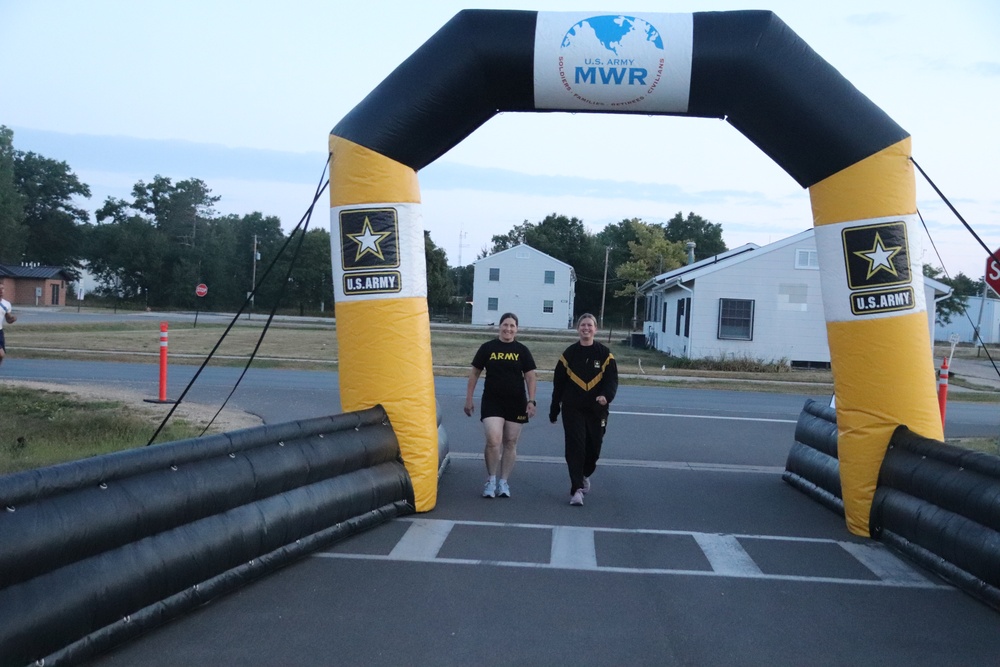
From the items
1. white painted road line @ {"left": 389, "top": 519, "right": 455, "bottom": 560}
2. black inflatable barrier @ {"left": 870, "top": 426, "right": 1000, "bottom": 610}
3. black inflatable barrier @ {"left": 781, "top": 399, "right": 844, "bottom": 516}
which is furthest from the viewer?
black inflatable barrier @ {"left": 781, "top": 399, "right": 844, "bottom": 516}

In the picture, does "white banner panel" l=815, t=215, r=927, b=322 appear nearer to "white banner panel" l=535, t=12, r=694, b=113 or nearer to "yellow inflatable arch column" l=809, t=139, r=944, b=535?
"yellow inflatable arch column" l=809, t=139, r=944, b=535

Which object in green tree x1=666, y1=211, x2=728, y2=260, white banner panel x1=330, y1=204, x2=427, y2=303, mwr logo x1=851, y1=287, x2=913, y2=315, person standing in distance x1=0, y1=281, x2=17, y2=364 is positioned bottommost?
person standing in distance x1=0, y1=281, x2=17, y2=364

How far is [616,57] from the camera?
810 centimetres

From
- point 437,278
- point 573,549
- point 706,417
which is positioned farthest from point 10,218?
point 573,549

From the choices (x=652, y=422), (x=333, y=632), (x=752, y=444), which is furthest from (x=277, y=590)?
(x=652, y=422)

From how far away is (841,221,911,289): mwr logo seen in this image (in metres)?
7.79

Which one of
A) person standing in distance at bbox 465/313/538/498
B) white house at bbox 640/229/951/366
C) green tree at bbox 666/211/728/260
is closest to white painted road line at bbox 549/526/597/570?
person standing in distance at bbox 465/313/538/498

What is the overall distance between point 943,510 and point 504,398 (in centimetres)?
384

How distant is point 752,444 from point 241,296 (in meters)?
78.6

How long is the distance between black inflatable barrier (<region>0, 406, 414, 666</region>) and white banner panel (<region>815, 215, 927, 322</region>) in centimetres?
435

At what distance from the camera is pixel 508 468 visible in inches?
352

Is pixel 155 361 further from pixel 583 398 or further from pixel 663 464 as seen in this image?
pixel 583 398

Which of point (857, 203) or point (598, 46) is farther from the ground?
point (598, 46)

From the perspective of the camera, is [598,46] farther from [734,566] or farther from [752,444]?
[752,444]
